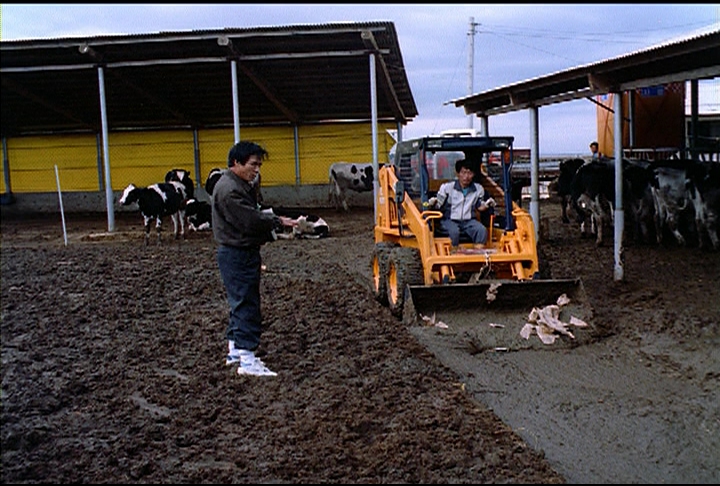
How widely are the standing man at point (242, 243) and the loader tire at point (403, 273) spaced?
2375 mm

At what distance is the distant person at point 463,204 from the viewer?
8.74m

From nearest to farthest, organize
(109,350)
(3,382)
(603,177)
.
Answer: (3,382) < (109,350) < (603,177)

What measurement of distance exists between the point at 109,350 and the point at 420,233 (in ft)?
11.1

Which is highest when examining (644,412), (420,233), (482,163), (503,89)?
(503,89)

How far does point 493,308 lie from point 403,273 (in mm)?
1065

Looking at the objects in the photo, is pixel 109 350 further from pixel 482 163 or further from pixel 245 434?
pixel 482 163

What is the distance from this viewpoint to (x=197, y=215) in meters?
17.2

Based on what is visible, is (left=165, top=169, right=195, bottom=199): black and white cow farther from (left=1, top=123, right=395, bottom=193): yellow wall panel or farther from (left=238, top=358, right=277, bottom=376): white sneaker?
(left=238, top=358, right=277, bottom=376): white sneaker

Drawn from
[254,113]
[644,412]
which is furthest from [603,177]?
[254,113]

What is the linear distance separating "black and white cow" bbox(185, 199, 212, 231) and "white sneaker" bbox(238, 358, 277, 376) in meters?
11.4

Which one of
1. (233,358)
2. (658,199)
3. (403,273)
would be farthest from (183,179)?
(233,358)

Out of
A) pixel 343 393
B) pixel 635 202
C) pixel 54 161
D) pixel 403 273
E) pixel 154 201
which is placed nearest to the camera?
pixel 343 393

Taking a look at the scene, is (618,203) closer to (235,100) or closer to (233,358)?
(233,358)

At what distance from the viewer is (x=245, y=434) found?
4812 millimetres
